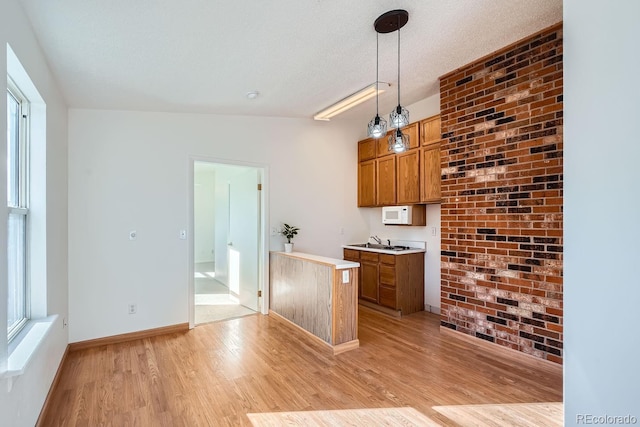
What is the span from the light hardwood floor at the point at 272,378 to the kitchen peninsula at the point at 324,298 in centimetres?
14

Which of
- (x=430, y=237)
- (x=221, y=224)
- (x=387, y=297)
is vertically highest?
(x=221, y=224)

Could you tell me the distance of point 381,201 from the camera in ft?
16.0

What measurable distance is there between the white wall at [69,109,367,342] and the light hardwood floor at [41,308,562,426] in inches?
17.8

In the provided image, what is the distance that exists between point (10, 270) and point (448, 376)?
3242 millimetres

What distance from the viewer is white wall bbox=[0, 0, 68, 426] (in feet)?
5.07

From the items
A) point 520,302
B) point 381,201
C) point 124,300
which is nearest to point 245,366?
point 124,300

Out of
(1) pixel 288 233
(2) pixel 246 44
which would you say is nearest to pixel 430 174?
(1) pixel 288 233

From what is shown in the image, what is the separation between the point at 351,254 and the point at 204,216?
5119 millimetres

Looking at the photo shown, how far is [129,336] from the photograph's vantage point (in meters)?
3.59

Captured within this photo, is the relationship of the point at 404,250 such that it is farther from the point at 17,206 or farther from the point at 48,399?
the point at 17,206

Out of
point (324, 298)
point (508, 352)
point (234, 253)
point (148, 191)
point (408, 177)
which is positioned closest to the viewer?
point (508, 352)

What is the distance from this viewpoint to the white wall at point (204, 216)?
8.63 meters
